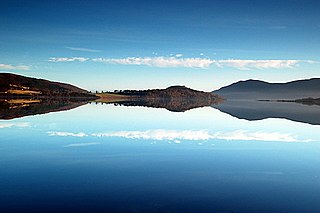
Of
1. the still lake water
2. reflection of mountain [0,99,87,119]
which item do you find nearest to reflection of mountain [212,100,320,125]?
the still lake water

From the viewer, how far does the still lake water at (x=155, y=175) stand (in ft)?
37.9

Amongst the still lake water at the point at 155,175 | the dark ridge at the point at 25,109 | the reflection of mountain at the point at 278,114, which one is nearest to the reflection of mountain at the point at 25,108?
the dark ridge at the point at 25,109

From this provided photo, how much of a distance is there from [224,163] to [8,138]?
1846 centimetres

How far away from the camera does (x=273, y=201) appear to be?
1226 centimetres

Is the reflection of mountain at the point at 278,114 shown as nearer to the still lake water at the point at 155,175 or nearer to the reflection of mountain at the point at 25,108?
the still lake water at the point at 155,175

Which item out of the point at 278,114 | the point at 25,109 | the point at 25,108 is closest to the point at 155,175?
the point at 25,109

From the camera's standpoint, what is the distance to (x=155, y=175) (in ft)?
52.1

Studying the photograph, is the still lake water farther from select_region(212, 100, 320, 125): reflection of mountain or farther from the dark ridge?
select_region(212, 100, 320, 125): reflection of mountain

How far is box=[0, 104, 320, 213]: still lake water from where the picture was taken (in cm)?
1156

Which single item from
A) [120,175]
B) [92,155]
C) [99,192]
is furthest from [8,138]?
[99,192]

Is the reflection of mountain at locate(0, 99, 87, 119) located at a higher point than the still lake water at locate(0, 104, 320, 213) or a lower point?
higher

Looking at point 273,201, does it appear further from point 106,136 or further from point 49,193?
point 106,136

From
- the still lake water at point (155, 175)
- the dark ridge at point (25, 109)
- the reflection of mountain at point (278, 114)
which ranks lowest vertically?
the still lake water at point (155, 175)

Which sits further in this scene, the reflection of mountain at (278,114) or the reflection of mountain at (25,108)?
the reflection of mountain at (278,114)
